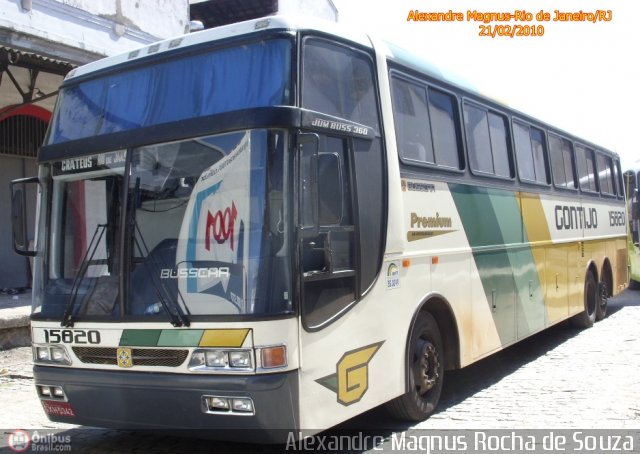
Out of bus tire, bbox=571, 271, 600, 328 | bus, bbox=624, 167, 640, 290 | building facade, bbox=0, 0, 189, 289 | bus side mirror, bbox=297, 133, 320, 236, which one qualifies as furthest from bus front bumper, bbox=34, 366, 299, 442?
bus, bbox=624, 167, 640, 290

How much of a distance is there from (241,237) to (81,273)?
4.44ft

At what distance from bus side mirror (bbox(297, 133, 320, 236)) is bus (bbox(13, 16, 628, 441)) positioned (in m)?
0.01

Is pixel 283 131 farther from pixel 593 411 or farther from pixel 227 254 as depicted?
pixel 593 411

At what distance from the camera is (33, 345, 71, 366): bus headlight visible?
502cm

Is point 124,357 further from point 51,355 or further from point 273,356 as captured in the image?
point 273,356

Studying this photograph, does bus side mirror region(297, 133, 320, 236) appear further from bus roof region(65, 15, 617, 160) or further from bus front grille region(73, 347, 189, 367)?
bus front grille region(73, 347, 189, 367)

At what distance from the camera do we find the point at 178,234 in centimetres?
464

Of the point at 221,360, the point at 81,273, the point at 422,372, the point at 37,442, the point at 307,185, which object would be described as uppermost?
the point at 307,185

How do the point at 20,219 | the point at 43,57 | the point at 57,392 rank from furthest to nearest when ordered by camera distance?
the point at 43,57, the point at 20,219, the point at 57,392

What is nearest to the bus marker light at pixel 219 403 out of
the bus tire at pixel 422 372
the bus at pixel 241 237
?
the bus at pixel 241 237

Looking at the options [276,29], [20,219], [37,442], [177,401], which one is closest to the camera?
[177,401]

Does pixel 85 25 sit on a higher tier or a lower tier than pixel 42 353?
higher

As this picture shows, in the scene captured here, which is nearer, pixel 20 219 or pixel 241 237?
pixel 241 237

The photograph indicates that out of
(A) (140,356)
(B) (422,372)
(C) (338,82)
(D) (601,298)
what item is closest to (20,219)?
(A) (140,356)
